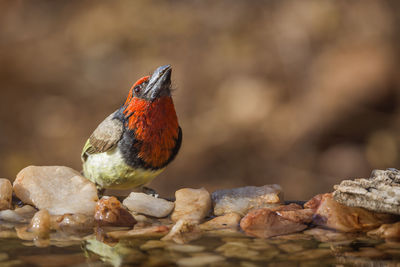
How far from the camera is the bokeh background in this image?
6137mm

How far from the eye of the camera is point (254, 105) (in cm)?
650

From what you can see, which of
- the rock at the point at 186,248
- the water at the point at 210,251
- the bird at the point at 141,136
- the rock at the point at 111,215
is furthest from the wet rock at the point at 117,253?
the bird at the point at 141,136

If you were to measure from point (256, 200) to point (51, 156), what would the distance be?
4948 mm

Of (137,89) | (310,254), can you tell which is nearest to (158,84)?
(137,89)

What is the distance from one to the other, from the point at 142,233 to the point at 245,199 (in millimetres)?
686

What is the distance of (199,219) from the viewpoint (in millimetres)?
2336

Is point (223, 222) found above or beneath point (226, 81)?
beneath

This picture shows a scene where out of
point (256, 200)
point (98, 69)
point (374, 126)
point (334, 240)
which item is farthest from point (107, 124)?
point (98, 69)

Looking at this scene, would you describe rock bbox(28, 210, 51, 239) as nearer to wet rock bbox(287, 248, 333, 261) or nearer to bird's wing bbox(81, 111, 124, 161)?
bird's wing bbox(81, 111, 124, 161)

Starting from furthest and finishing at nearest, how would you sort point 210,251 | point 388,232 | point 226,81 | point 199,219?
point 226,81 < point 199,219 < point 388,232 < point 210,251

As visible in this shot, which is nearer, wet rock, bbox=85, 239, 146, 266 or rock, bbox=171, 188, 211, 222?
wet rock, bbox=85, 239, 146, 266

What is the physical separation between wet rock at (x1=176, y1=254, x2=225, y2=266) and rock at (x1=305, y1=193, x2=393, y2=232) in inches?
25.6

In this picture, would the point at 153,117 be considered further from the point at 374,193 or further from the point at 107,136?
the point at 374,193

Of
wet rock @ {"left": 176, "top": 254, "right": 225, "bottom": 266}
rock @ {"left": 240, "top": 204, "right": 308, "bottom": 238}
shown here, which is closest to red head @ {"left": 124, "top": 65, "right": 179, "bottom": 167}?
rock @ {"left": 240, "top": 204, "right": 308, "bottom": 238}
